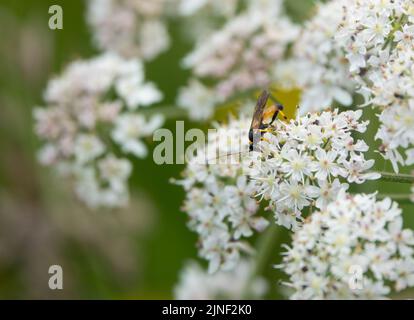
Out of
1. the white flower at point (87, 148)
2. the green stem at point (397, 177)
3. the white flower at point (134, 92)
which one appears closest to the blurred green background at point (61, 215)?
the white flower at point (134, 92)

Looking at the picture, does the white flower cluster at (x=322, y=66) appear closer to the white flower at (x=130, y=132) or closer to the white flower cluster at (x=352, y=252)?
the white flower at (x=130, y=132)

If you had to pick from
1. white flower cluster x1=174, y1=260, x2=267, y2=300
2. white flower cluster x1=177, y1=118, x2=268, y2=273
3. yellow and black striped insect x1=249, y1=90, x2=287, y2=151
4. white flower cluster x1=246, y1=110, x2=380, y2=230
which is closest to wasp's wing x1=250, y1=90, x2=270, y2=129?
yellow and black striped insect x1=249, y1=90, x2=287, y2=151

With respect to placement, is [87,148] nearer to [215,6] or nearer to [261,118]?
[261,118]

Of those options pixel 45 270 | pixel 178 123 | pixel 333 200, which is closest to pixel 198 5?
pixel 178 123
